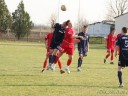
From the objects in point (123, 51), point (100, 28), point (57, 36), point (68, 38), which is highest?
point (57, 36)

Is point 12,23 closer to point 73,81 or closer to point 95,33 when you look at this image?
point 95,33

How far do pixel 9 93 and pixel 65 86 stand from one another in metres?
2.47

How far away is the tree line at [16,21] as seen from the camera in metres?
83.2

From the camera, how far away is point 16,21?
8594cm

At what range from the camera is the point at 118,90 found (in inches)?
484

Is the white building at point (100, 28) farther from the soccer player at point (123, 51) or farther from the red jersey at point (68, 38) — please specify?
the soccer player at point (123, 51)

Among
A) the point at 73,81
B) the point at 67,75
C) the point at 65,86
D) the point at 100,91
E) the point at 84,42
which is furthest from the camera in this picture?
the point at 84,42

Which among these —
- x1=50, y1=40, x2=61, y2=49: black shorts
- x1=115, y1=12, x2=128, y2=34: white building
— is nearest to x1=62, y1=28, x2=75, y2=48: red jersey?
x1=50, y1=40, x2=61, y2=49: black shorts

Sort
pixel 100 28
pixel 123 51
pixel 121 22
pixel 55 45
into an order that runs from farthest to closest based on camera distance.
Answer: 1. pixel 100 28
2. pixel 121 22
3. pixel 55 45
4. pixel 123 51

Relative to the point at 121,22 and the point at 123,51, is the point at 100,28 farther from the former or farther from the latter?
the point at 123,51

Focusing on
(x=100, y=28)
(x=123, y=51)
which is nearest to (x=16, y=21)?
(x=100, y=28)

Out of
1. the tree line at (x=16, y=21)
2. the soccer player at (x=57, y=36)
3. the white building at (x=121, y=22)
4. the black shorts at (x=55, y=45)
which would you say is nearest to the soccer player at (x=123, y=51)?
the soccer player at (x=57, y=36)

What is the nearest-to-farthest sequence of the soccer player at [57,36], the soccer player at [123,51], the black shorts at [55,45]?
1. the soccer player at [123,51]
2. the soccer player at [57,36]
3. the black shorts at [55,45]

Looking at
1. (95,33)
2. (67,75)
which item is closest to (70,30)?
(67,75)
